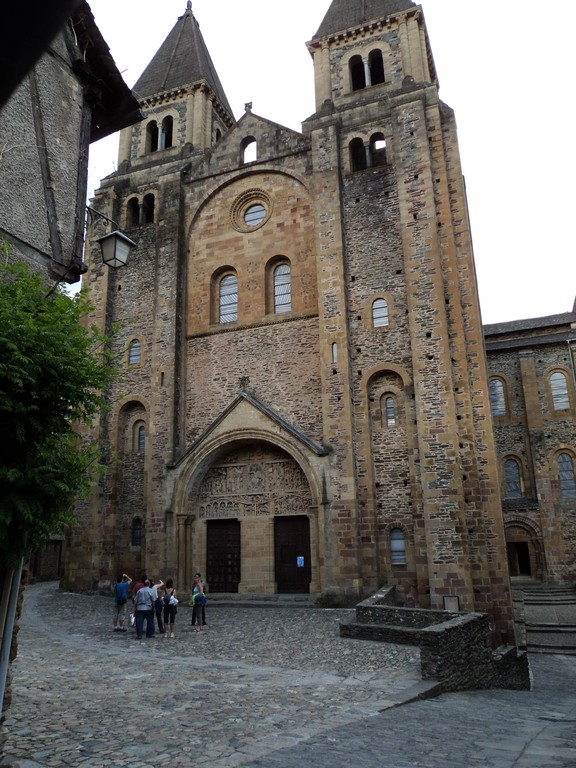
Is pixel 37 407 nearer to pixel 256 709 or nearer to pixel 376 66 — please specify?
pixel 256 709

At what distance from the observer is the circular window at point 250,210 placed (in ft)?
77.4

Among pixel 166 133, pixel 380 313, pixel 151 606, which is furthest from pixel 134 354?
pixel 151 606

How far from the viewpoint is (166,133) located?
2773 centimetres

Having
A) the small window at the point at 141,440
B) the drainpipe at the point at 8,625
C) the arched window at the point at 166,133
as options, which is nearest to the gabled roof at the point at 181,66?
the arched window at the point at 166,133

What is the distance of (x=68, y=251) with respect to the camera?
845cm

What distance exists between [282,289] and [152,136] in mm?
11333

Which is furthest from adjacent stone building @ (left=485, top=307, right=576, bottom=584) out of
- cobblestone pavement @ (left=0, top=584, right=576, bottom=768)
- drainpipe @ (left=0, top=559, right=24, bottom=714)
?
drainpipe @ (left=0, top=559, right=24, bottom=714)

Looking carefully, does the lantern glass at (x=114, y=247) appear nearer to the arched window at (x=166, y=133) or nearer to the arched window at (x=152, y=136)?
the arched window at (x=166, y=133)

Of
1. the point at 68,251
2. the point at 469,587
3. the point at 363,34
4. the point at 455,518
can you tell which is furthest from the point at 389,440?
the point at 363,34

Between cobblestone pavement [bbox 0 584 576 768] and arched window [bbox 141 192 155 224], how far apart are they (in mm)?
17324

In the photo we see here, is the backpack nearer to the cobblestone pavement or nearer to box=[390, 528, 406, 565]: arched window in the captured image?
the cobblestone pavement

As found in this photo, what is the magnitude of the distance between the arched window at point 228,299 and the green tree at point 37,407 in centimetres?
1748

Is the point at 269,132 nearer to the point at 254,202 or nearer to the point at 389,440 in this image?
the point at 254,202

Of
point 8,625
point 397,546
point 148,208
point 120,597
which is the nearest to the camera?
point 8,625
